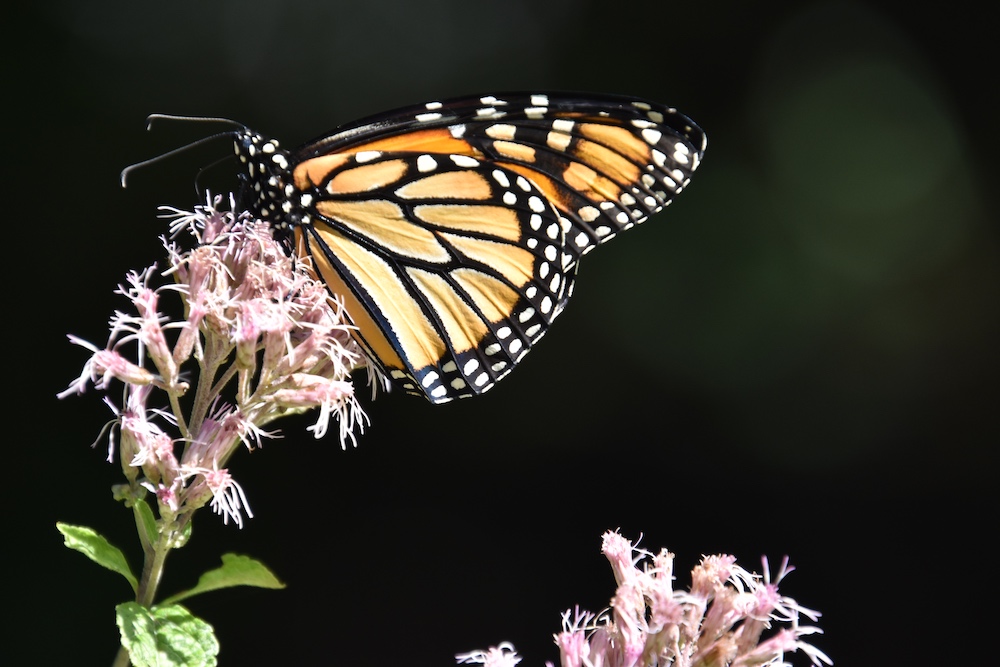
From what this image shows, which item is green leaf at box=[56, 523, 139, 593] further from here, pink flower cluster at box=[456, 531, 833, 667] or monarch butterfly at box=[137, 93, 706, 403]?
monarch butterfly at box=[137, 93, 706, 403]

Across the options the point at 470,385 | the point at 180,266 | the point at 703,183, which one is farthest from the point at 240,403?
the point at 703,183

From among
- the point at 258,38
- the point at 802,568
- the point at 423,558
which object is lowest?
the point at 802,568

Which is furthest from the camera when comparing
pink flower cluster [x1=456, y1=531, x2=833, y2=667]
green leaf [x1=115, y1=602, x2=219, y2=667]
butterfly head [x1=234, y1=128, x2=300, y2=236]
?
butterfly head [x1=234, y1=128, x2=300, y2=236]

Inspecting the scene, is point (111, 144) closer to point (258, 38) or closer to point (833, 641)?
point (258, 38)

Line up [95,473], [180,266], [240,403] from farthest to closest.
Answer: [95,473], [180,266], [240,403]

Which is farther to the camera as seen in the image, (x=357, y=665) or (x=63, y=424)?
(x=357, y=665)

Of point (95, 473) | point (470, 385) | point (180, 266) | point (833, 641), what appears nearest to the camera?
point (180, 266)

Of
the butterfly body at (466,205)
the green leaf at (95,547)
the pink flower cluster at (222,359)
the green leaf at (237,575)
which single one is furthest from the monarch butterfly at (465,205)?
the green leaf at (95,547)

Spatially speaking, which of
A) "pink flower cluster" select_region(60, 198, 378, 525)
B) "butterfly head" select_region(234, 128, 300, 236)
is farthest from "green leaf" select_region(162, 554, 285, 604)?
"butterfly head" select_region(234, 128, 300, 236)
